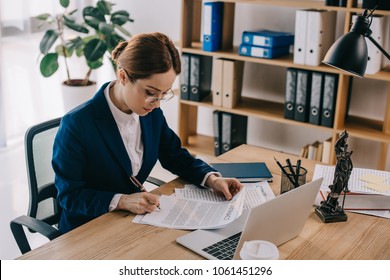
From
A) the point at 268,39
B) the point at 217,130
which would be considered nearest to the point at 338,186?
the point at 268,39

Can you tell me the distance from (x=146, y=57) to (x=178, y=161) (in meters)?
0.48

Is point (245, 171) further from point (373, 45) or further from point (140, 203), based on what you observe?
point (373, 45)

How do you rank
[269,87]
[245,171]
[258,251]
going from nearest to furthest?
[258,251] → [245,171] → [269,87]

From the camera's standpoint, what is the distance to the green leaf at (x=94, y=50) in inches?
142

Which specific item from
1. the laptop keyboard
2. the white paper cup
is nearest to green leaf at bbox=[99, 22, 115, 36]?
the laptop keyboard

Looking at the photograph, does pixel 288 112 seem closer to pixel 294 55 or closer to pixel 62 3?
pixel 294 55

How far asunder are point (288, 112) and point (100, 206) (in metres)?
1.72

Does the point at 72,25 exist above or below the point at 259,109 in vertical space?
above

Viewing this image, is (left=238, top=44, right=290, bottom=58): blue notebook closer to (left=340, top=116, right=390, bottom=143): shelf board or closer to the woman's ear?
(left=340, top=116, right=390, bottom=143): shelf board

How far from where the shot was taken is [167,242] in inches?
62.0

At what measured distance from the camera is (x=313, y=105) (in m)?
3.10

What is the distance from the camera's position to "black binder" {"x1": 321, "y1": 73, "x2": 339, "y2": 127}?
3.00m

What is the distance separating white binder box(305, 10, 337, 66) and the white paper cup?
6.19ft

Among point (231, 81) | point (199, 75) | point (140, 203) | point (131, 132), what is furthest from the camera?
point (199, 75)
